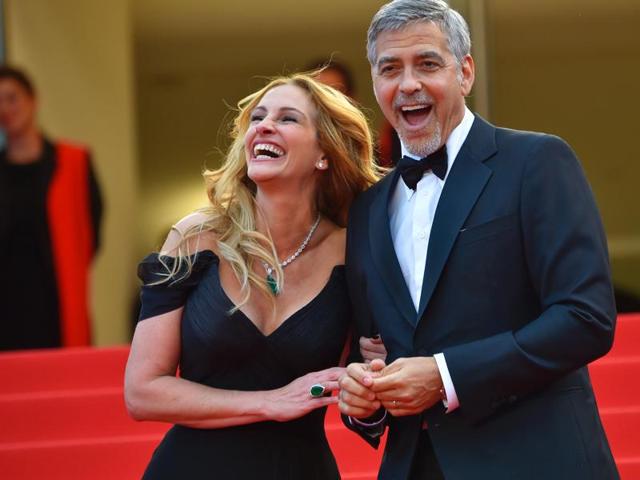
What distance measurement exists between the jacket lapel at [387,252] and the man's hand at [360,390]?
0.14 meters

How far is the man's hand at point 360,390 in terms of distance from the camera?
2674 mm

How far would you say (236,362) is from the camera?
3164 mm

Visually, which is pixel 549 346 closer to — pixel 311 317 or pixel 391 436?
pixel 391 436

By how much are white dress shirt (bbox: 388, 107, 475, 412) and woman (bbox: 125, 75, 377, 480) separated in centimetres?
41

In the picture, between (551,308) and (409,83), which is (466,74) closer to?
(409,83)

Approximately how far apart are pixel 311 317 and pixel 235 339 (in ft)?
0.71

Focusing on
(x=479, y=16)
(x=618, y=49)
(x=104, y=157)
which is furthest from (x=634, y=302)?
(x=104, y=157)

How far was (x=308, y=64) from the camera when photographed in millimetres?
8664

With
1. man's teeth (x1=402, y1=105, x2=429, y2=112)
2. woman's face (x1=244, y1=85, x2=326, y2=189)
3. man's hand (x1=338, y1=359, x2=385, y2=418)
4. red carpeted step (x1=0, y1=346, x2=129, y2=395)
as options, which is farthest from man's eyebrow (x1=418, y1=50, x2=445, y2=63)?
red carpeted step (x1=0, y1=346, x2=129, y2=395)

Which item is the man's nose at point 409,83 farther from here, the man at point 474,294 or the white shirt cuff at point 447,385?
the white shirt cuff at point 447,385

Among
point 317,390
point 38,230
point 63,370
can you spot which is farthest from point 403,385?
point 38,230

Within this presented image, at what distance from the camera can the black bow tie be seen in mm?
2789

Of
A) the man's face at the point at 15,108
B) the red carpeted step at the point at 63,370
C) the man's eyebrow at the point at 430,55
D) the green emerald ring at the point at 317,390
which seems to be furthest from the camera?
the man's face at the point at 15,108

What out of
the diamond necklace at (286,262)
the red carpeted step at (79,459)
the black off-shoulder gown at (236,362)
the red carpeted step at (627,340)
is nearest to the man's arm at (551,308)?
the black off-shoulder gown at (236,362)
